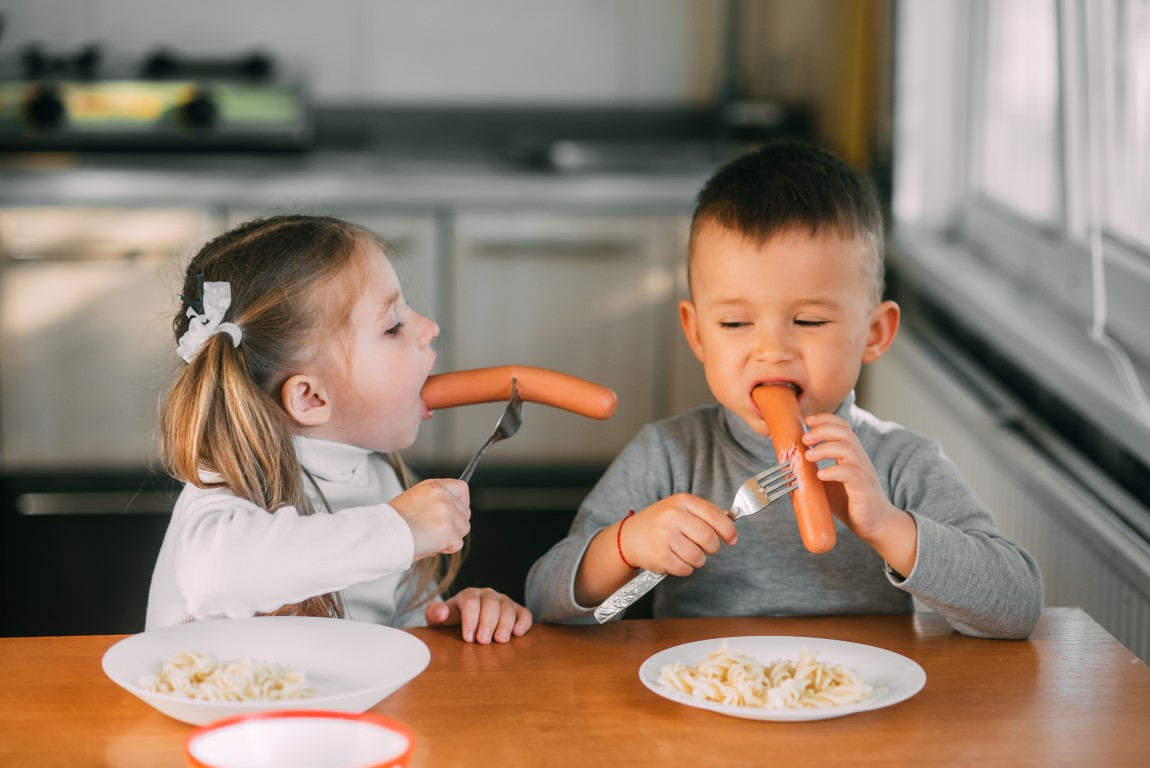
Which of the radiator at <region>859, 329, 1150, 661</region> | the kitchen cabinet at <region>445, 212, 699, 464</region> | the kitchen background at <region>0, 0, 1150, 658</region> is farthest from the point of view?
the kitchen cabinet at <region>445, 212, 699, 464</region>

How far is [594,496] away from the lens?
1.43 meters

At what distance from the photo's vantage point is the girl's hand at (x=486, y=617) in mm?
1150

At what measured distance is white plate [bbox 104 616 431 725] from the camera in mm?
1002

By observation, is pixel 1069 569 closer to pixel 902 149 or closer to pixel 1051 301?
pixel 1051 301

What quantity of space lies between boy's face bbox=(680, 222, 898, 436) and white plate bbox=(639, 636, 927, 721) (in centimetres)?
28

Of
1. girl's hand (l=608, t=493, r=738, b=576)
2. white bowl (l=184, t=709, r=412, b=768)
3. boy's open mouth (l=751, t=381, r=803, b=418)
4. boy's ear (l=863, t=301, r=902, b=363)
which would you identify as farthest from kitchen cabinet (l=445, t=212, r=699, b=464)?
white bowl (l=184, t=709, r=412, b=768)

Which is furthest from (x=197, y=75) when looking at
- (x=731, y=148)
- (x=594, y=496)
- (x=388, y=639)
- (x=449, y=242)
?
(x=388, y=639)

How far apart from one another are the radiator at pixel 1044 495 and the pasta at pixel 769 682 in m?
0.69

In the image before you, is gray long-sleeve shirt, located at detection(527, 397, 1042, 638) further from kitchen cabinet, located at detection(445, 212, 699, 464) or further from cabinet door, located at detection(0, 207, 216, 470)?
cabinet door, located at detection(0, 207, 216, 470)

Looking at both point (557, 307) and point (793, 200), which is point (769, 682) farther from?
point (557, 307)

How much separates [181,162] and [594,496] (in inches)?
98.6

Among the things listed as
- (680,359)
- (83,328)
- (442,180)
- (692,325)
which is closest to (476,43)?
(442,180)

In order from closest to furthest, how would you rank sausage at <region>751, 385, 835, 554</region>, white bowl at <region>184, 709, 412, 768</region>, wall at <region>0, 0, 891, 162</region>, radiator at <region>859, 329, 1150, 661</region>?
white bowl at <region>184, 709, 412, 768</region>
sausage at <region>751, 385, 835, 554</region>
radiator at <region>859, 329, 1150, 661</region>
wall at <region>0, 0, 891, 162</region>

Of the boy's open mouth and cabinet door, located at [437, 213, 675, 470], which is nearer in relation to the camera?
the boy's open mouth
